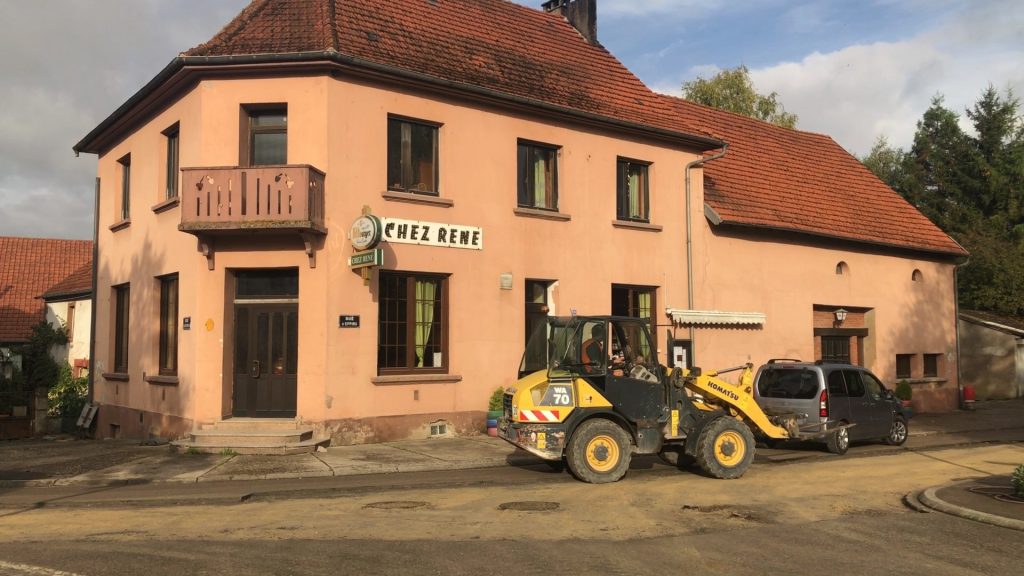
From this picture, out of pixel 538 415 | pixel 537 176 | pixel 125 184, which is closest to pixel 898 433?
pixel 538 415

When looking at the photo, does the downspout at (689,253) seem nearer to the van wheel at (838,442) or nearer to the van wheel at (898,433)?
the van wheel at (898,433)

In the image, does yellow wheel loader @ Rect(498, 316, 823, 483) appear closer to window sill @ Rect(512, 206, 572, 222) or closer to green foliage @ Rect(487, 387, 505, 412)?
green foliage @ Rect(487, 387, 505, 412)

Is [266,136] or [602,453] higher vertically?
[266,136]

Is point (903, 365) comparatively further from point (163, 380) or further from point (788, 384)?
point (163, 380)

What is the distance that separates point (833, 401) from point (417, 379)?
24.9 feet

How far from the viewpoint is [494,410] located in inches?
656

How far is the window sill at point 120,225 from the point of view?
19163mm

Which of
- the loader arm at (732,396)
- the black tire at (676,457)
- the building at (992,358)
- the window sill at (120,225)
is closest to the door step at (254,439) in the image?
the black tire at (676,457)

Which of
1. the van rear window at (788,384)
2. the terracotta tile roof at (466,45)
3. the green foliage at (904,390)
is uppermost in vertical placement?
the terracotta tile roof at (466,45)

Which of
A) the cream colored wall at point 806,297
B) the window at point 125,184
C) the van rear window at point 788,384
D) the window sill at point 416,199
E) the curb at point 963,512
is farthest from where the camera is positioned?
the cream colored wall at point 806,297

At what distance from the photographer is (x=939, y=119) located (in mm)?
46750

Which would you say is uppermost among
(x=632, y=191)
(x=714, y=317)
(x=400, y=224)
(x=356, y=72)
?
(x=356, y=72)

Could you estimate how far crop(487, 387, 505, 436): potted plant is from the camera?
53.7 ft

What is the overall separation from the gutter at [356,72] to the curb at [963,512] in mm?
10922
